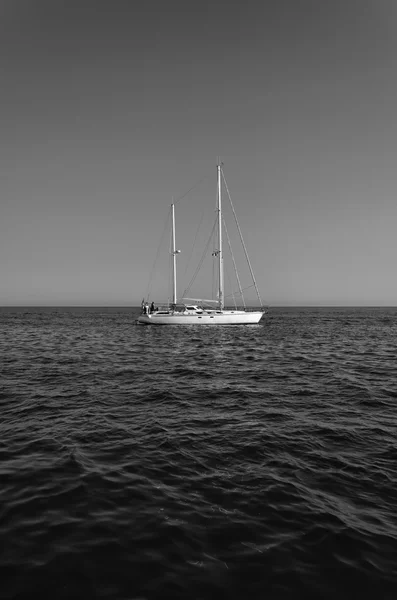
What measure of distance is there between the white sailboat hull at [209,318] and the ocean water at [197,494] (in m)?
36.9

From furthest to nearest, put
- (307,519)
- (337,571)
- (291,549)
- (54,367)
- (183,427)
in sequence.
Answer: (54,367) < (183,427) < (307,519) < (291,549) < (337,571)

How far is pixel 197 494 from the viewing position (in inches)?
248

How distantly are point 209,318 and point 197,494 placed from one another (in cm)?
4502

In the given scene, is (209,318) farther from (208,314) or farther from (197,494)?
(197,494)

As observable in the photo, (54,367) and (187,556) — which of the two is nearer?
(187,556)

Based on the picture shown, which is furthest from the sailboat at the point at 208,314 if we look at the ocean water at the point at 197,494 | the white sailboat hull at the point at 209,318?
the ocean water at the point at 197,494

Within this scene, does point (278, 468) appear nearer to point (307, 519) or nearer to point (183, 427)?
point (307, 519)

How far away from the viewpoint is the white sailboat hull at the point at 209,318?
5091 centimetres

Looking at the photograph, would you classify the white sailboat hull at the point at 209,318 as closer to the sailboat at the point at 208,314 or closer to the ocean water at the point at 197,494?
the sailboat at the point at 208,314

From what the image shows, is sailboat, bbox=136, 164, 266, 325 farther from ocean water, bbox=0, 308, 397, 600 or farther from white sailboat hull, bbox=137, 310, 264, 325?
ocean water, bbox=0, 308, 397, 600

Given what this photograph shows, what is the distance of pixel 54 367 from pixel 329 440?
50.7 ft

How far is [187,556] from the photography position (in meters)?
4.75

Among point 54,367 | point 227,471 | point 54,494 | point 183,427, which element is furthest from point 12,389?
point 227,471

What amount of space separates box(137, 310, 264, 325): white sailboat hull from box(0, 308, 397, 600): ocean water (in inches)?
1454
